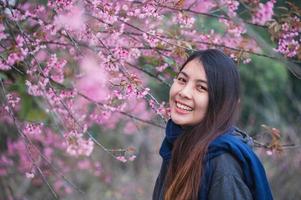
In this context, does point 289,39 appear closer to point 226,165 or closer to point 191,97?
point 191,97

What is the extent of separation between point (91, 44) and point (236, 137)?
4.24 ft

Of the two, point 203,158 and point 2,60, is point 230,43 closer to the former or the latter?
point 2,60

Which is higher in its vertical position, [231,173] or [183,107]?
[183,107]

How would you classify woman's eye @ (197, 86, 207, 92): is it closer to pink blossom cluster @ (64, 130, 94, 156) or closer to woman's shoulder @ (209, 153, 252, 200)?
woman's shoulder @ (209, 153, 252, 200)

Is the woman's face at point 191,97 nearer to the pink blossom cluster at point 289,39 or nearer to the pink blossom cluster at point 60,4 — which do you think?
the pink blossom cluster at point 60,4

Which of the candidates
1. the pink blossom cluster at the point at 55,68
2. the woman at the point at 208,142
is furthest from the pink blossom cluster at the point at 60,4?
the woman at the point at 208,142

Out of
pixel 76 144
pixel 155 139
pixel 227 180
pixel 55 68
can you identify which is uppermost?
pixel 227 180

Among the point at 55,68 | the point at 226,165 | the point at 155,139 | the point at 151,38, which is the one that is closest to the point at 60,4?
the point at 151,38

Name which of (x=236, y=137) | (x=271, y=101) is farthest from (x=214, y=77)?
(x=271, y=101)

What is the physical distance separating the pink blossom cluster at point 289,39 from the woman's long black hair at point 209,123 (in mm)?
1056

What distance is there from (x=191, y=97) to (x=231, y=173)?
0.35 meters

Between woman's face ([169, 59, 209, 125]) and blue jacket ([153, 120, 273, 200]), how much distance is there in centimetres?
14

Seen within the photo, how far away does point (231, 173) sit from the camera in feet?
6.08

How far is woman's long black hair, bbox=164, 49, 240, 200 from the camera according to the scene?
78.0 inches
